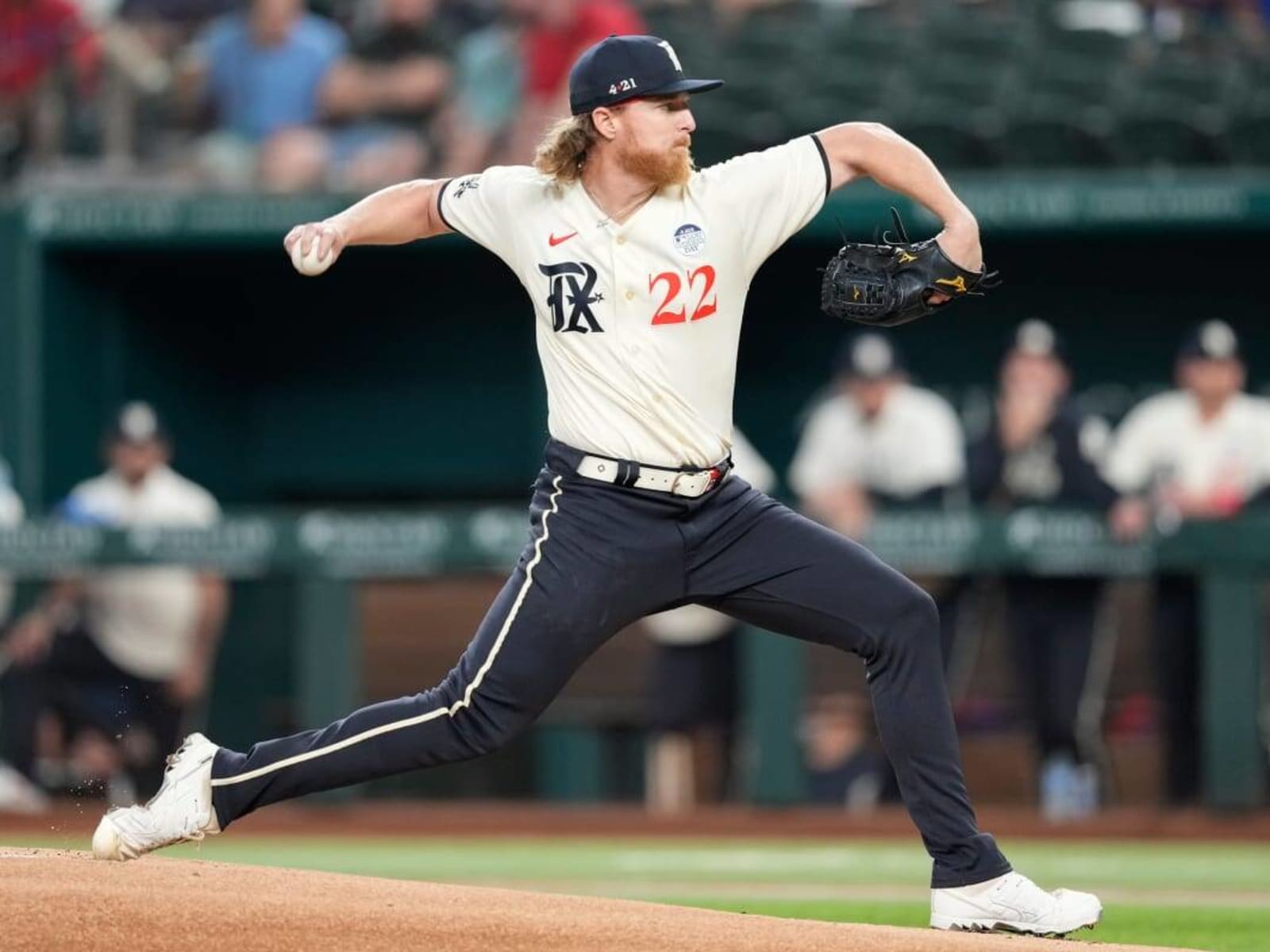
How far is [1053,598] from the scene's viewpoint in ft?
28.7

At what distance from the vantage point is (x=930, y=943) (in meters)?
4.08

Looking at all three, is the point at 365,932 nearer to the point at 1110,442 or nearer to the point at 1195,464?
the point at 1195,464

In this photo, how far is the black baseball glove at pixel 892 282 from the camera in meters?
4.44

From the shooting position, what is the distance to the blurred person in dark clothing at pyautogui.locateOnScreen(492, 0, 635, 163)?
414 inches

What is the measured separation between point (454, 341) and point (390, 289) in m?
0.46

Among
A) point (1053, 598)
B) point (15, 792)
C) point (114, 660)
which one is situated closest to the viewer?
point (1053, 598)

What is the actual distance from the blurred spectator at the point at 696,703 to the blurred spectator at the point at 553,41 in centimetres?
229

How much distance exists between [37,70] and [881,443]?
473cm

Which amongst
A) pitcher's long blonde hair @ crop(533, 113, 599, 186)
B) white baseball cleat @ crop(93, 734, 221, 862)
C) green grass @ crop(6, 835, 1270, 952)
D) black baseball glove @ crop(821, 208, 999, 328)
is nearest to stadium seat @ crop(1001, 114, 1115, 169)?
green grass @ crop(6, 835, 1270, 952)

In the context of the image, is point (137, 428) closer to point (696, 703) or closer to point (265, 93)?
point (265, 93)

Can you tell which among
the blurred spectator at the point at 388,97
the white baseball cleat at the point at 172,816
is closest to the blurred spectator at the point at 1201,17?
the blurred spectator at the point at 388,97

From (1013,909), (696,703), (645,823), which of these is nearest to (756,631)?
(696,703)

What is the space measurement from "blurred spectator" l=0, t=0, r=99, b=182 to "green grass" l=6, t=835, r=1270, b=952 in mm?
4069

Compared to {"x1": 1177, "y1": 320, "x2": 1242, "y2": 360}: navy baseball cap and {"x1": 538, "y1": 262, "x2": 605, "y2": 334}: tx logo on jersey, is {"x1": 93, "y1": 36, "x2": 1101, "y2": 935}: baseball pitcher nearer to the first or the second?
{"x1": 538, "y1": 262, "x2": 605, "y2": 334}: tx logo on jersey
